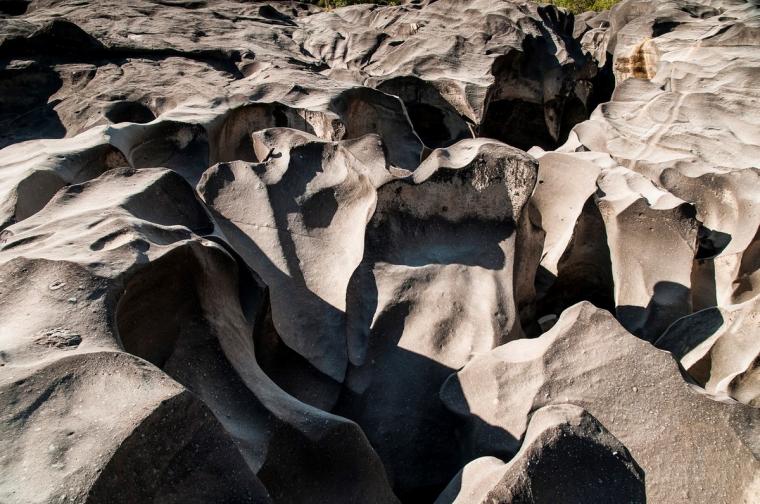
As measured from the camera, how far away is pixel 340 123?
2998 millimetres

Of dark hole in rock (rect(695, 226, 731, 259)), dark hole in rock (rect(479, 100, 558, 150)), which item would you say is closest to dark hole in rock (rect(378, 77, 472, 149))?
dark hole in rock (rect(479, 100, 558, 150))

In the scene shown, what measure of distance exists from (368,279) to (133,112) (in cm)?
173

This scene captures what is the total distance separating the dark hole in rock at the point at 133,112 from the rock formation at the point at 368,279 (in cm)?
1

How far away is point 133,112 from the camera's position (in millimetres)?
3266

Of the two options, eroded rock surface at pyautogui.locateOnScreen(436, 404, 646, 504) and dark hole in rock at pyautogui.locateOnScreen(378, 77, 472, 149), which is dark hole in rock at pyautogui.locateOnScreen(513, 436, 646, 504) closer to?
eroded rock surface at pyautogui.locateOnScreen(436, 404, 646, 504)

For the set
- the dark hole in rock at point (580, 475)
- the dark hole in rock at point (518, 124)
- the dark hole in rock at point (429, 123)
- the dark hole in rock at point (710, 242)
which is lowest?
the dark hole in rock at point (518, 124)

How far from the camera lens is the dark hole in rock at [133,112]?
3.23 metres

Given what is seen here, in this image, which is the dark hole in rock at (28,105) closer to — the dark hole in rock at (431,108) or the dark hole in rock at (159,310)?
the dark hole in rock at (431,108)

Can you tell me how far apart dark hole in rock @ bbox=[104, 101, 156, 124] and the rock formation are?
0.01 metres

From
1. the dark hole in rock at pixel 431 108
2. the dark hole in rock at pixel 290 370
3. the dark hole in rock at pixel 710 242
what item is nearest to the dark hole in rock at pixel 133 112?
the dark hole in rock at pixel 431 108

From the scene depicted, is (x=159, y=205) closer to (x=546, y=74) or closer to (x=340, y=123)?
(x=340, y=123)

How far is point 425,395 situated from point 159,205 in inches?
36.7

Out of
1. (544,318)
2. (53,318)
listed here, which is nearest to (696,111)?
(544,318)

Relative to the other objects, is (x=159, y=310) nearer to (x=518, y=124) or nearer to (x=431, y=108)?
(x=431, y=108)
